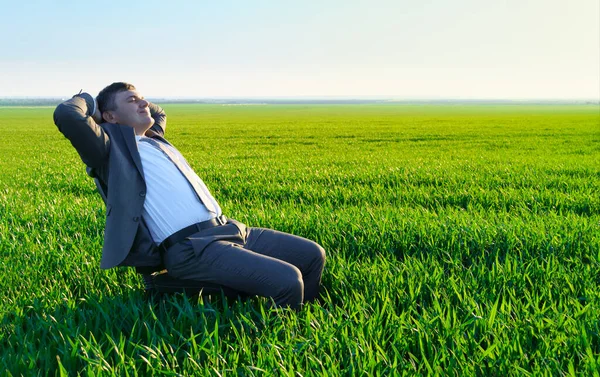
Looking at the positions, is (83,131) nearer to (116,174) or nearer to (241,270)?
(116,174)

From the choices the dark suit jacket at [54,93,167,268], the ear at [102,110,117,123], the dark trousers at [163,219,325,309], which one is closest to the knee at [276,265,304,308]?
the dark trousers at [163,219,325,309]

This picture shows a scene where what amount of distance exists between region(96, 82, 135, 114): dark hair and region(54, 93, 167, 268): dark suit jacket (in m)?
0.18

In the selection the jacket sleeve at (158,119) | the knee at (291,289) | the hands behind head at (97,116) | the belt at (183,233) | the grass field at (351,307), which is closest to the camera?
the grass field at (351,307)

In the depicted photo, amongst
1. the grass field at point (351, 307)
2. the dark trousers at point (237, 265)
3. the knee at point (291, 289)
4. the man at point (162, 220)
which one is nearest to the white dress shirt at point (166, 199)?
the man at point (162, 220)

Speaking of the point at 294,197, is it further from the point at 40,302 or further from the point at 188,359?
the point at 188,359

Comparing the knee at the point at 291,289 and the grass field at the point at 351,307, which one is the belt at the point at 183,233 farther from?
the knee at the point at 291,289

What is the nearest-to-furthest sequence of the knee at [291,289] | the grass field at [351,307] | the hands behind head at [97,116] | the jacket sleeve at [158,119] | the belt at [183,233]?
the grass field at [351,307] < the knee at [291,289] < the belt at [183,233] < the hands behind head at [97,116] < the jacket sleeve at [158,119]

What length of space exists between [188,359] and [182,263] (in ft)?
2.95

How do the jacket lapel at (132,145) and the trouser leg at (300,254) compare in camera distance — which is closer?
the jacket lapel at (132,145)

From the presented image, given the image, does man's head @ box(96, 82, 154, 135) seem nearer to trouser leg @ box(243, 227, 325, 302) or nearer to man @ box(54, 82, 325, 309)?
man @ box(54, 82, 325, 309)

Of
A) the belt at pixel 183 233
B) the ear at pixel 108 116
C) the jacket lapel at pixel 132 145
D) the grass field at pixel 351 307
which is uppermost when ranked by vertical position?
the ear at pixel 108 116

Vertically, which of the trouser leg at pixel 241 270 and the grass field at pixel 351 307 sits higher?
the trouser leg at pixel 241 270

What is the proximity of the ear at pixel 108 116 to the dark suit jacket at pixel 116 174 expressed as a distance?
18cm

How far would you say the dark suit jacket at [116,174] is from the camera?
342 cm
